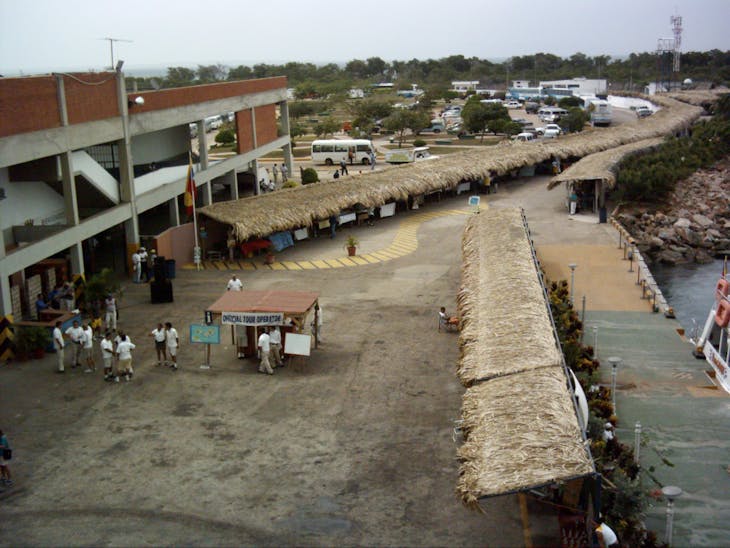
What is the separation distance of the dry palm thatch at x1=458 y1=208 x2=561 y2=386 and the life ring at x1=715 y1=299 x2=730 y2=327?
517 cm

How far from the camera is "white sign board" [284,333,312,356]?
20.9m

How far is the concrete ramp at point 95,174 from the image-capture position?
28297 millimetres

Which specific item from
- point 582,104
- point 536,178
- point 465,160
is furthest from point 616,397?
point 582,104

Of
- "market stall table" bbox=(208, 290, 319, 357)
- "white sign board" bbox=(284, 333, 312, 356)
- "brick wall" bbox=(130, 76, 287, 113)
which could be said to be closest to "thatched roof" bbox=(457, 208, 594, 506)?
"white sign board" bbox=(284, 333, 312, 356)

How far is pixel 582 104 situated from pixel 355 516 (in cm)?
10366

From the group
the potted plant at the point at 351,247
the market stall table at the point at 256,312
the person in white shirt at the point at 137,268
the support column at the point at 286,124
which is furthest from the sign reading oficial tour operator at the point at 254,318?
the support column at the point at 286,124

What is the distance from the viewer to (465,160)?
165ft

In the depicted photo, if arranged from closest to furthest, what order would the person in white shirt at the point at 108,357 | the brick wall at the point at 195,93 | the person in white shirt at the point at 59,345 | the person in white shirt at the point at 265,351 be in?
the person in white shirt at the point at 108,357 → the person in white shirt at the point at 265,351 → the person in white shirt at the point at 59,345 → the brick wall at the point at 195,93

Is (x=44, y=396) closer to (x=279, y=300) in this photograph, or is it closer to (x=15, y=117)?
(x=279, y=300)

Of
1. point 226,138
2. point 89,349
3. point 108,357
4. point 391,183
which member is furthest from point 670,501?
point 226,138

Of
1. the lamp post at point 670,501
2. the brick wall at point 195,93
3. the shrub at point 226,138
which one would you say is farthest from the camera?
the shrub at point 226,138

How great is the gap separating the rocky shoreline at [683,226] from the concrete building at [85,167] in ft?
73.3

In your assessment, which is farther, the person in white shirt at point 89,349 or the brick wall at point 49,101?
the brick wall at point 49,101

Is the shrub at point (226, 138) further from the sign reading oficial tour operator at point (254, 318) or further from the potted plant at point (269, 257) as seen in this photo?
the sign reading oficial tour operator at point (254, 318)
